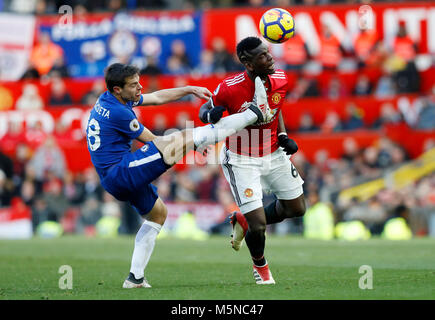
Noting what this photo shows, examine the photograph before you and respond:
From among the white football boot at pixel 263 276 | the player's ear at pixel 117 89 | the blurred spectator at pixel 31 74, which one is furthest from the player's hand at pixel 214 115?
the blurred spectator at pixel 31 74

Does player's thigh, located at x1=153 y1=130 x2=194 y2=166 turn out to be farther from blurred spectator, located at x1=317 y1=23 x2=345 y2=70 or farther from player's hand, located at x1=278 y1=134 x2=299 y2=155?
blurred spectator, located at x1=317 y1=23 x2=345 y2=70

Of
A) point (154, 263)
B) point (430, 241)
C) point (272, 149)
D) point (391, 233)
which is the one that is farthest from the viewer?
point (391, 233)

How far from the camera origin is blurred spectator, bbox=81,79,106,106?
23359 millimetres

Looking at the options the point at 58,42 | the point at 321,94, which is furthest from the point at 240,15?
the point at 58,42

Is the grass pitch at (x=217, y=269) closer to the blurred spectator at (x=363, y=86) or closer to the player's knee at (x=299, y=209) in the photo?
the player's knee at (x=299, y=209)

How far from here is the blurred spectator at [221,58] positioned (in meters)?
23.8

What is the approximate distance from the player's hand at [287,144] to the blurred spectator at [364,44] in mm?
14197

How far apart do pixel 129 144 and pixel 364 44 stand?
604 inches

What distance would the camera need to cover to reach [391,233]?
1914 centimetres

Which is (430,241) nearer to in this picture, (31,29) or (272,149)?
(272,149)

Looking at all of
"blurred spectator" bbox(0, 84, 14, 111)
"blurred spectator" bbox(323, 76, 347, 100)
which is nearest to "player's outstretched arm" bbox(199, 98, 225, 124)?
"blurred spectator" bbox(323, 76, 347, 100)

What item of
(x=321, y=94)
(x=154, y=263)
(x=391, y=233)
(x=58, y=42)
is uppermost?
(x=58, y=42)

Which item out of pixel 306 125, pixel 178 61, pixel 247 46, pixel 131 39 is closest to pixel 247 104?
pixel 247 46

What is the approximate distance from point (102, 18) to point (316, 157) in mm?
8388
